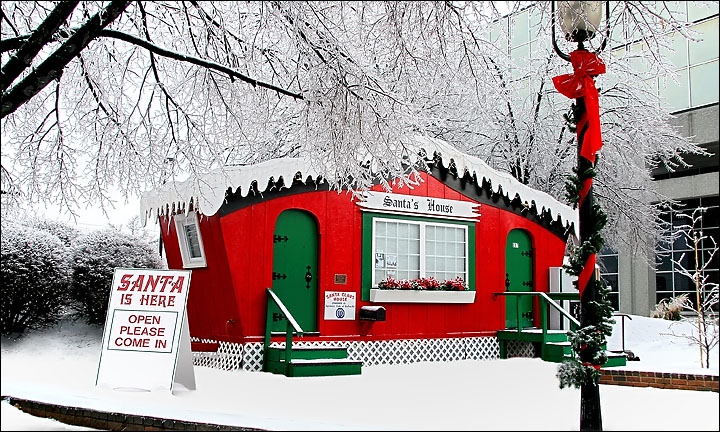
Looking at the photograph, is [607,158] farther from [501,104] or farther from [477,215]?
[477,215]

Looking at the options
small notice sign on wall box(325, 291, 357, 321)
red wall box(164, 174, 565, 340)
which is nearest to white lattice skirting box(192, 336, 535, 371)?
red wall box(164, 174, 565, 340)

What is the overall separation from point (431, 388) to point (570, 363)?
3.79m

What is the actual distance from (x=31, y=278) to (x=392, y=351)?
726cm

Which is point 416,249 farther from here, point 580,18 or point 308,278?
point 580,18

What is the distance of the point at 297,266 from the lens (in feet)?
38.0

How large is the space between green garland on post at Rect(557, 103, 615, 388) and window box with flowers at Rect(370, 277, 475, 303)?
6.13 m

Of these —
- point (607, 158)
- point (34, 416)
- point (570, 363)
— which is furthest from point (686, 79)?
point (34, 416)

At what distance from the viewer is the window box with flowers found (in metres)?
12.1

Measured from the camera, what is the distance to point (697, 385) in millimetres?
8492

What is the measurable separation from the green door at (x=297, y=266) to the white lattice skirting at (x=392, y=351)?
48 cm

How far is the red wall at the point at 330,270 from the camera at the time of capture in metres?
11.0

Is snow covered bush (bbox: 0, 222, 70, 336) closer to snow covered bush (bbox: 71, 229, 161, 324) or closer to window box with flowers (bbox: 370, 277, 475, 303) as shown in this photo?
snow covered bush (bbox: 71, 229, 161, 324)

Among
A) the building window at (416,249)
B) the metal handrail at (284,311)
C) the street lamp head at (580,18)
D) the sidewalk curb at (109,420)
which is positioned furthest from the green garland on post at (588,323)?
the building window at (416,249)

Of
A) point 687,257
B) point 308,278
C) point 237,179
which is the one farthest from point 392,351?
point 687,257
